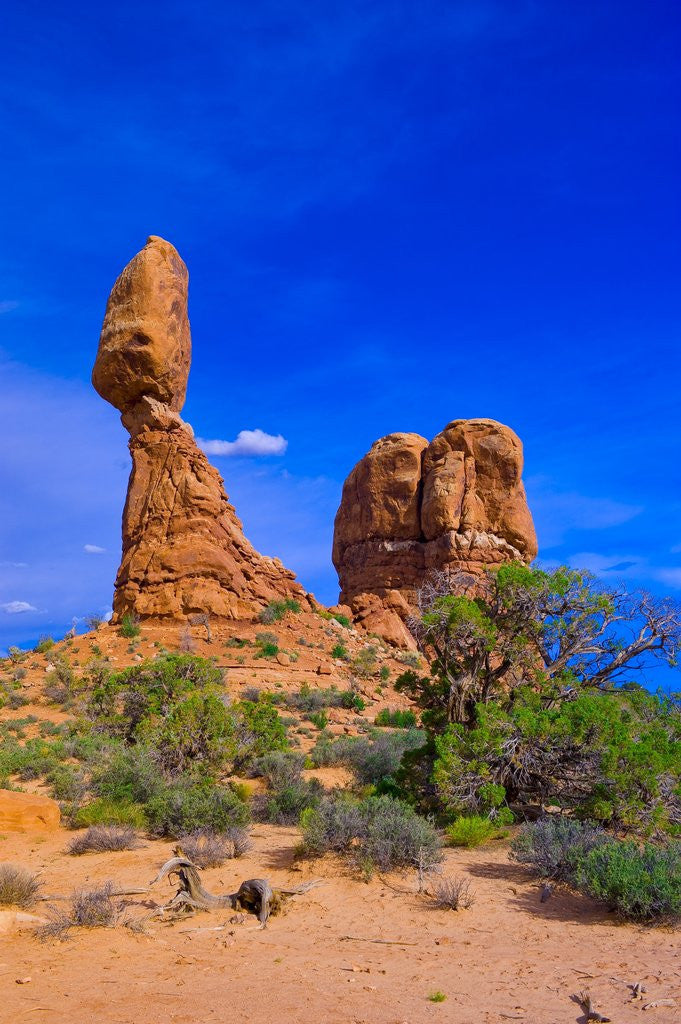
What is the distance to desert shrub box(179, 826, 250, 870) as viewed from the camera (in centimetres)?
852

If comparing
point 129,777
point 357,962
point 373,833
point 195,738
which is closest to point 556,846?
point 373,833

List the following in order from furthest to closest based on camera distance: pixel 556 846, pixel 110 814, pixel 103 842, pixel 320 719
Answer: pixel 320 719, pixel 110 814, pixel 103 842, pixel 556 846

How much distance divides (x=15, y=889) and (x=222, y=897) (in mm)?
1987

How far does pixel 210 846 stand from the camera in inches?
338

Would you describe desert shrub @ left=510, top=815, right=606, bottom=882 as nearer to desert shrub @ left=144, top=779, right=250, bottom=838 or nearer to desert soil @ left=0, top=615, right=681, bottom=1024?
desert soil @ left=0, top=615, right=681, bottom=1024

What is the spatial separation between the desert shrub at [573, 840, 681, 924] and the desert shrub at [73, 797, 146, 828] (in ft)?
19.8

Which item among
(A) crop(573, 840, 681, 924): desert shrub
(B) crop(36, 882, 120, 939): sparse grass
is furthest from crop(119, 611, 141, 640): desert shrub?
(A) crop(573, 840, 681, 924): desert shrub

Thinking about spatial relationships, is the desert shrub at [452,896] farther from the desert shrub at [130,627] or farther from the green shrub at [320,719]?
the desert shrub at [130,627]

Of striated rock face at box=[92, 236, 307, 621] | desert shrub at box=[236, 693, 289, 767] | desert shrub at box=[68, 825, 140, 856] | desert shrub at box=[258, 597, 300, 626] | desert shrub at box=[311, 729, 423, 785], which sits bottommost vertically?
desert shrub at box=[68, 825, 140, 856]

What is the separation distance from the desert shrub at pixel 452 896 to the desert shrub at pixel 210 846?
104 inches

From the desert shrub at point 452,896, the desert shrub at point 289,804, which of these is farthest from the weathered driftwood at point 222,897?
the desert shrub at point 289,804

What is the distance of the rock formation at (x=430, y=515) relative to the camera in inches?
1421

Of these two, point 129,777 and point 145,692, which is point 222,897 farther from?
point 145,692

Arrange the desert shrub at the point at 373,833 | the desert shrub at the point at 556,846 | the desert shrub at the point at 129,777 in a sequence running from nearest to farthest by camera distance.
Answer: the desert shrub at the point at 556,846, the desert shrub at the point at 373,833, the desert shrub at the point at 129,777
